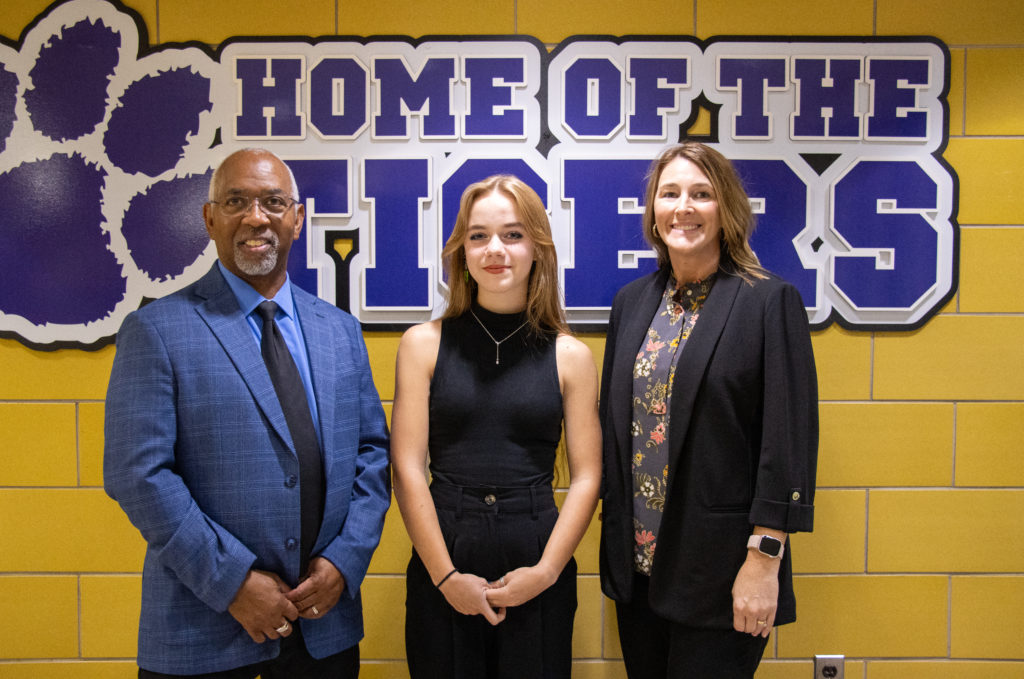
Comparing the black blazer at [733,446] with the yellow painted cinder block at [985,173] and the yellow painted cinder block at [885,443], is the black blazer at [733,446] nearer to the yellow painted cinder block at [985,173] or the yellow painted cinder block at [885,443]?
the yellow painted cinder block at [885,443]

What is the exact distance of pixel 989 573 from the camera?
7.31ft

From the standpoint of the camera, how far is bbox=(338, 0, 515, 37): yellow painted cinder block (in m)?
2.14

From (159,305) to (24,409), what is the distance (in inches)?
49.1

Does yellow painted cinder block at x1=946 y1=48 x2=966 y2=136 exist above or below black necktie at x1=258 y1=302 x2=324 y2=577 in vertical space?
above

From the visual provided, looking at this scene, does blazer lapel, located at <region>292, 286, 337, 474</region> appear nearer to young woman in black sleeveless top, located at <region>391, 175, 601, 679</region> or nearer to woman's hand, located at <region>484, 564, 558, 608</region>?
young woman in black sleeveless top, located at <region>391, 175, 601, 679</region>

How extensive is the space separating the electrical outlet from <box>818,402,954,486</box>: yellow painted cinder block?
62cm

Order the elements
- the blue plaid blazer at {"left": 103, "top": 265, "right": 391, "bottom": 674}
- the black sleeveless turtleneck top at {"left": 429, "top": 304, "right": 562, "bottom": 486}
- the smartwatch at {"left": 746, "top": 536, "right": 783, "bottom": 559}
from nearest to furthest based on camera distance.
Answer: the blue plaid blazer at {"left": 103, "top": 265, "right": 391, "bottom": 674}
the smartwatch at {"left": 746, "top": 536, "right": 783, "bottom": 559}
the black sleeveless turtleneck top at {"left": 429, "top": 304, "right": 562, "bottom": 486}

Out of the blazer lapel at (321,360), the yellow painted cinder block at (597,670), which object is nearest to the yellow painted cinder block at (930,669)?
the yellow painted cinder block at (597,670)

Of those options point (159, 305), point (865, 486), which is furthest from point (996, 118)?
point (159, 305)

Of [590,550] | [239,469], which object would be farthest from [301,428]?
[590,550]

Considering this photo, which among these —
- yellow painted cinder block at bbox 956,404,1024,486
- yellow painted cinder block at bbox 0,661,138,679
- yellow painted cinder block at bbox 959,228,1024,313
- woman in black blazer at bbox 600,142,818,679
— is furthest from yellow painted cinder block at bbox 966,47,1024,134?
yellow painted cinder block at bbox 0,661,138,679

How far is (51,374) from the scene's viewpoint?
7.14 ft

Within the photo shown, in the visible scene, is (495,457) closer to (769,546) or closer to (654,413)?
(654,413)

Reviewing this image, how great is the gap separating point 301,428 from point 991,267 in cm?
234
